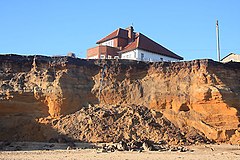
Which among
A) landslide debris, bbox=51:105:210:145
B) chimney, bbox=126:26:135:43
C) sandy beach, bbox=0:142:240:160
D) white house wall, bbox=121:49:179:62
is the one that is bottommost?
sandy beach, bbox=0:142:240:160

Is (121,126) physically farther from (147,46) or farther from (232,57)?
(232,57)

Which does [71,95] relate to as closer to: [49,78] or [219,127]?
[49,78]

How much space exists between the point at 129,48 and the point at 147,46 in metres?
2.42

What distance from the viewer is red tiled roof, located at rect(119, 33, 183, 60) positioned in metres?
44.4

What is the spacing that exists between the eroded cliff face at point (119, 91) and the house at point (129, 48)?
33.9 feet

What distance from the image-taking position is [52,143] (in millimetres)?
26062

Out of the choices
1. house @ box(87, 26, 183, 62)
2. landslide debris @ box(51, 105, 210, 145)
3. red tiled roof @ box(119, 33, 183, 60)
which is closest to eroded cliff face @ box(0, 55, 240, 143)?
landslide debris @ box(51, 105, 210, 145)

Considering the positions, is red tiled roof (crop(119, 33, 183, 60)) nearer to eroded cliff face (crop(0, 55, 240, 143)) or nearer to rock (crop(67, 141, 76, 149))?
eroded cliff face (crop(0, 55, 240, 143))

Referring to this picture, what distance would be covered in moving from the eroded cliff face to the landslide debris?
803 mm

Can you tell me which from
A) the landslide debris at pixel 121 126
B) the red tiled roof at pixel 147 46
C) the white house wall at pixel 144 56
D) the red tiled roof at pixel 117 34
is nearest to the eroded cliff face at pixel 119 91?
the landslide debris at pixel 121 126

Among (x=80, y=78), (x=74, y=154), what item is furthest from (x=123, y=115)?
(x=74, y=154)

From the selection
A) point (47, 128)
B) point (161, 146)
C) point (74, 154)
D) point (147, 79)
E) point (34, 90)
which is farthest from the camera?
point (147, 79)

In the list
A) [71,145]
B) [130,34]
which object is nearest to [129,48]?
[130,34]

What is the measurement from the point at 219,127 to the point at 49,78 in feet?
49.0
